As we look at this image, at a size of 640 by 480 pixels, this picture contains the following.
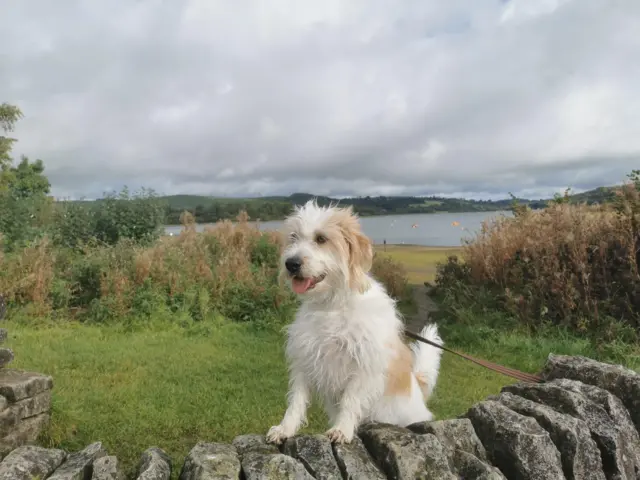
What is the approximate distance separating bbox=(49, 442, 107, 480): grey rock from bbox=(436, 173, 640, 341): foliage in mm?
8624

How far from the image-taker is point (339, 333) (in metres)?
3.79

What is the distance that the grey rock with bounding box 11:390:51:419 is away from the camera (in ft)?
14.8

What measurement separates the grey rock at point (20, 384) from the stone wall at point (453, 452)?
3cm

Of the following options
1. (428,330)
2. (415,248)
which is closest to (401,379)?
(428,330)

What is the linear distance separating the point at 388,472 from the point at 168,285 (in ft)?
28.8

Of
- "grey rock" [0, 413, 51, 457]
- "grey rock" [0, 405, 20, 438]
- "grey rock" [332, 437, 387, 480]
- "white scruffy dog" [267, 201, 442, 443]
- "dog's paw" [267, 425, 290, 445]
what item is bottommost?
"grey rock" [0, 413, 51, 457]

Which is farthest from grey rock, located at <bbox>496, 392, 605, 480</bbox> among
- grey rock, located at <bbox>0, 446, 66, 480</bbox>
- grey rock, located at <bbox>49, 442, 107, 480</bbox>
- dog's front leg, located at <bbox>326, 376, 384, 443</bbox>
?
grey rock, located at <bbox>0, 446, 66, 480</bbox>

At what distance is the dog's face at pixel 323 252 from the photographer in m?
3.74

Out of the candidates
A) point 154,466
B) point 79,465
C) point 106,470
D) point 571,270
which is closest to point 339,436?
point 154,466

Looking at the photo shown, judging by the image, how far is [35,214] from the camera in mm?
16422

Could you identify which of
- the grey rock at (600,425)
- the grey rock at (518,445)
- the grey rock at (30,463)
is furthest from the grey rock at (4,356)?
the grey rock at (600,425)

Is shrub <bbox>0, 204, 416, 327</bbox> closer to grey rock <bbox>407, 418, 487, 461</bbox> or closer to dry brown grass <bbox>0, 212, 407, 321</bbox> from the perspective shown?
dry brown grass <bbox>0, 212, 407, 321</bbox>

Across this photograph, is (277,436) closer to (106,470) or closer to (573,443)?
(106,470)

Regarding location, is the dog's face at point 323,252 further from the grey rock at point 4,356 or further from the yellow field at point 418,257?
the yellow field at point 418,257
